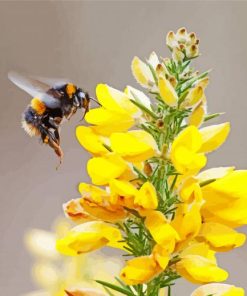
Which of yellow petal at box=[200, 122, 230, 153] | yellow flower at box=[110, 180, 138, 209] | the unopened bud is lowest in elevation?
yellow flower at box=[110, 180, 138, 209]

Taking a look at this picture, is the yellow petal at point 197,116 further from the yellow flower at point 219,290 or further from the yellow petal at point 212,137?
the yellow flower at point 219,290

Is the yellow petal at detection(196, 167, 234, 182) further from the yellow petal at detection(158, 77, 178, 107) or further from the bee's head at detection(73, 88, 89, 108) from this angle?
the bee's head at detection(73, 88, 89, 108)

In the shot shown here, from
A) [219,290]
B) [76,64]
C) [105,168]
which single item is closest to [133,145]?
[105,168]

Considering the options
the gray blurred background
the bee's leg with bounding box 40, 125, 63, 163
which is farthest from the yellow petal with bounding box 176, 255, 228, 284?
the gray blurred background

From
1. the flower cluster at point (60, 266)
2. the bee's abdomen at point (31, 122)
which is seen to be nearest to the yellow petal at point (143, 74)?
the flower cluster at point (60, 266)

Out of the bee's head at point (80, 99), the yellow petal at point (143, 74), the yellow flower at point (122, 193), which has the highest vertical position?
the bee's head at point (80, 99)

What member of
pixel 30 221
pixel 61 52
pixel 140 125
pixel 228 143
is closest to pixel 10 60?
pixel 61 52
